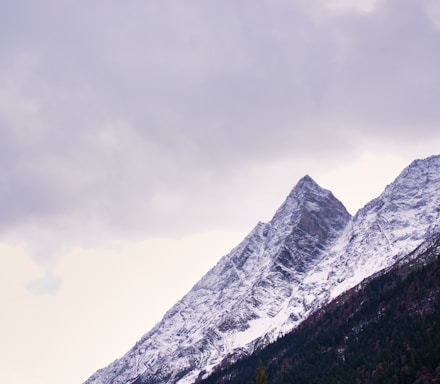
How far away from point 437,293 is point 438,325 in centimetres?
2666

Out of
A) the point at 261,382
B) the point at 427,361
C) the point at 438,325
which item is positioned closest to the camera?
the point at 261,382

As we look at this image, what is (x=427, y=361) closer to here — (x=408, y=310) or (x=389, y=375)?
(x=389, y=375)

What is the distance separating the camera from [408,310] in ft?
652

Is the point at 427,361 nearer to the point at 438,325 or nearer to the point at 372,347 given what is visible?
the point at 438,325

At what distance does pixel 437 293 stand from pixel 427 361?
147 ft

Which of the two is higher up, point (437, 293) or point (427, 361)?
point (437, 293)

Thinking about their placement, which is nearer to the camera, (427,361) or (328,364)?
(427,361)

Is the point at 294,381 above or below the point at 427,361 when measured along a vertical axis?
above

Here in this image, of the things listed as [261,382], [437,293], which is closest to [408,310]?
[437,293]

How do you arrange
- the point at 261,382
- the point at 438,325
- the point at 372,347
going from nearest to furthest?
the point at 261,382, the point at 438,325, the point at 372,347

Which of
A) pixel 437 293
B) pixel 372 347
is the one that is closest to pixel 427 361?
pixel 372 347

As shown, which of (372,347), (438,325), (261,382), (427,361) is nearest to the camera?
(261,382)

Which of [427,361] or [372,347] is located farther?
[372,347]

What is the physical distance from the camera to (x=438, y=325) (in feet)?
568
